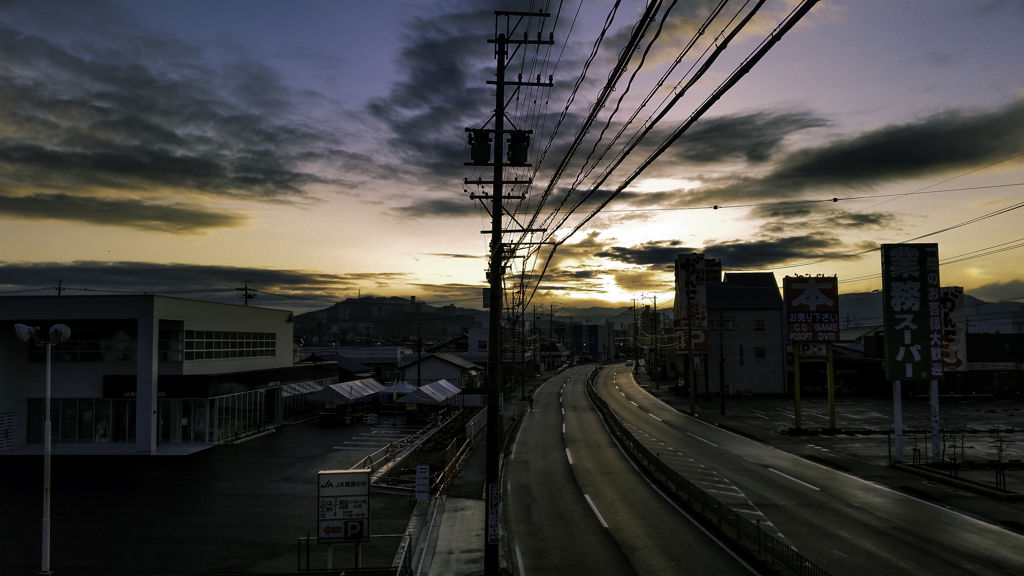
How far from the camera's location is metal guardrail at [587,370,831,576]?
46.2 ft

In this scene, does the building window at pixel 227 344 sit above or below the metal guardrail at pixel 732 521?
above

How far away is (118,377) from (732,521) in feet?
108

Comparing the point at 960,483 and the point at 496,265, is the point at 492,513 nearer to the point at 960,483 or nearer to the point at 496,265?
the point at 496,265

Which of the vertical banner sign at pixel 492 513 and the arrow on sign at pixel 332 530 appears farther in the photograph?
the arrow on sign at pixel 332 530

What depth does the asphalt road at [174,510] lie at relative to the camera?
1633 cm

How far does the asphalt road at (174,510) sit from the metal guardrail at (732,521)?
10.0 m

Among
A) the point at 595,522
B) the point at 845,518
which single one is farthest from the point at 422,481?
the point at 845,518

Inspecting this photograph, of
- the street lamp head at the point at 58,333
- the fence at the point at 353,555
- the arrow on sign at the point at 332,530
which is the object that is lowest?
the fence at the point at 353,555

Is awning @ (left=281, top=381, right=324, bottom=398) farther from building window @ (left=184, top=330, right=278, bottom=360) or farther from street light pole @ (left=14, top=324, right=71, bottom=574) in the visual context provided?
street light pole @ (left=14, top=324, right=71, bottom=574)

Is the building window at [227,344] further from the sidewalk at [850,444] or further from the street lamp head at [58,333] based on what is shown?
the sidewalk at [850,444]

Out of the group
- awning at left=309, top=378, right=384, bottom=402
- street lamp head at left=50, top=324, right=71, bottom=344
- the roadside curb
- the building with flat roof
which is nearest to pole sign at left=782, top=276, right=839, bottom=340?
the roadside curb

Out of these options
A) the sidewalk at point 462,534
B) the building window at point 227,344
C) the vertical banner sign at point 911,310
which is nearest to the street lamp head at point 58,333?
the sidewalk at point 462,534

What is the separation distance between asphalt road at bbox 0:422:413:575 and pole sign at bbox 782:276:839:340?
29505 mm

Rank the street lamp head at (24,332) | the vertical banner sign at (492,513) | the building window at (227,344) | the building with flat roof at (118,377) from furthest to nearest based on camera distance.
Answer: the building window at (227,344) → the building with flat roof at (118,377) → the street lamp head at (24,332) → the vertical banner sign at (492,513)
